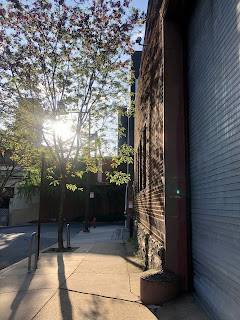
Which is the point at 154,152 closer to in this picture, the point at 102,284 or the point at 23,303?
the point at 102,284

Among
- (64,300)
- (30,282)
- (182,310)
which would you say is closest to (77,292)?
(64,300)

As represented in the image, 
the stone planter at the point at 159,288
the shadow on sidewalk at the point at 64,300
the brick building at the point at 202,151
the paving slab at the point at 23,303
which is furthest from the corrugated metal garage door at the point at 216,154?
the paving slab at the point at 23,303

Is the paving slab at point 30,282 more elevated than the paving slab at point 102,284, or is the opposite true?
the paving slab at point 102,284

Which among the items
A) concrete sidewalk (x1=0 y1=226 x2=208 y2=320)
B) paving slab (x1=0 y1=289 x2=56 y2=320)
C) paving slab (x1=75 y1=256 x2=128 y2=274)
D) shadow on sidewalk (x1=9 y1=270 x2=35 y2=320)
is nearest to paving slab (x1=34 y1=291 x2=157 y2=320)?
concrete sidewalk (x1=0 y1=226 x2=208 y2=320)

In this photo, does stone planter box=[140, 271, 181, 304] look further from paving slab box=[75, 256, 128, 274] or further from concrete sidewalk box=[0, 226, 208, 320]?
paving slab box=[75, 256, 128, 274]

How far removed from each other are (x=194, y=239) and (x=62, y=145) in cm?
759

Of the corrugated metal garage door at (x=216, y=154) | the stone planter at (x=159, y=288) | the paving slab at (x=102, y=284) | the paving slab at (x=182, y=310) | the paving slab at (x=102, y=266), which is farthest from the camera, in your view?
the paving slab at (x=102, y=266)

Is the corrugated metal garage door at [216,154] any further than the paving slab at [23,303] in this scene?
No

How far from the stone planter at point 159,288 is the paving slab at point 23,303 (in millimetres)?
1635

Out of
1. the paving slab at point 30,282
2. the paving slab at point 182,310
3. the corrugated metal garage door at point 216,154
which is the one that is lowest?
the paving slab at point 30,282

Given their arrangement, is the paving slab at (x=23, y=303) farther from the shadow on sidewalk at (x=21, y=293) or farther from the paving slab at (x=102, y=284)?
the paving slab at (x=102, y=284)

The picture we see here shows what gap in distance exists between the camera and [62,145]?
1091cm

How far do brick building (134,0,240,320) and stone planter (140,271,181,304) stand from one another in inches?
13.6

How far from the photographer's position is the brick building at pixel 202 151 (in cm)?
312
